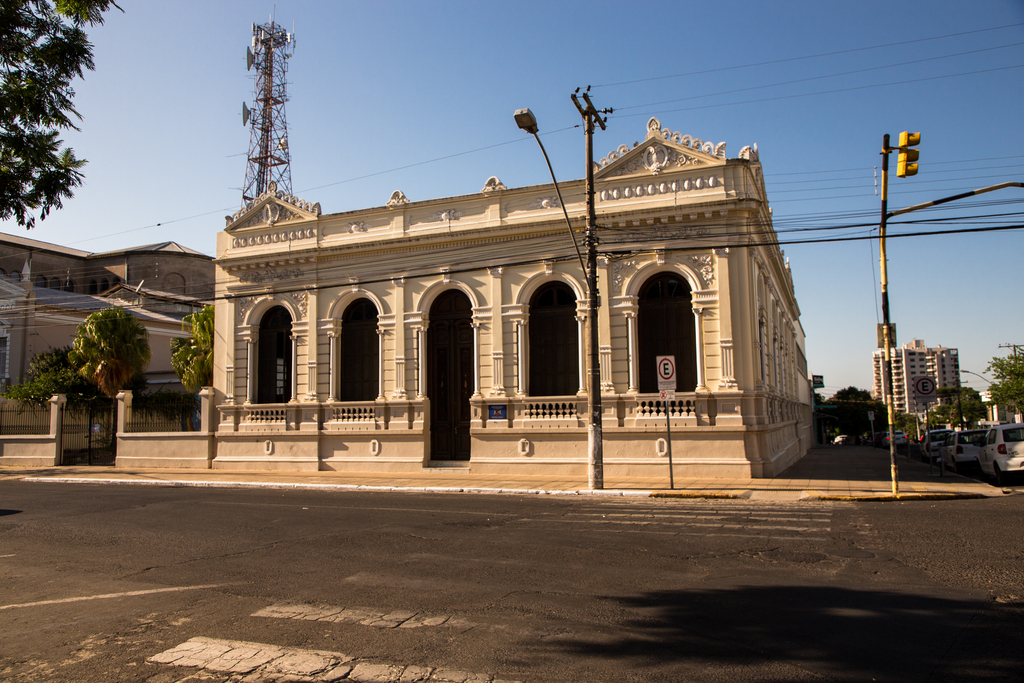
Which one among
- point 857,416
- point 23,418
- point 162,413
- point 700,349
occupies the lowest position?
point 857,416

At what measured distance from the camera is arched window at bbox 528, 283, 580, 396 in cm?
2075

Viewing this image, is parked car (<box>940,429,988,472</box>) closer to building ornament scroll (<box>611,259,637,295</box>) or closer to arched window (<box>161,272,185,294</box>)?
building ornament scroll (<box>611,259,637,295</box>)

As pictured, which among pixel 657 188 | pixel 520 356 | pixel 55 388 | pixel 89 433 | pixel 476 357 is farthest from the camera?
pixel 55 388

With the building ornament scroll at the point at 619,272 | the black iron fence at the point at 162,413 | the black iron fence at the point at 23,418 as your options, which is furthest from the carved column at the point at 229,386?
the building ornament scroll at the point at 619,272

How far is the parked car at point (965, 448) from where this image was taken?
2020cm

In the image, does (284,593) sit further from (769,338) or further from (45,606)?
(769,338)

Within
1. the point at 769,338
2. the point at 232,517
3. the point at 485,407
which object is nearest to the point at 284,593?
the point at 232,517

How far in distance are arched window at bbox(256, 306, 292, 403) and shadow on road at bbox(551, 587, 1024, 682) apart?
2047 centimetres

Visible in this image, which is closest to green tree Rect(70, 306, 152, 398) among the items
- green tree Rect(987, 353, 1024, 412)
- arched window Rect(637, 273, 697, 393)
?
arched window Rect(637, 273, 697, 393)

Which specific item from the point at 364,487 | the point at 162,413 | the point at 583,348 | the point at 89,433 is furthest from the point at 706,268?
the point at 89,433

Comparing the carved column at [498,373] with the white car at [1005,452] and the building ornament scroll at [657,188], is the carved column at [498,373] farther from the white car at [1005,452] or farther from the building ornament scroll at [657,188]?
the white car at [1005,452]

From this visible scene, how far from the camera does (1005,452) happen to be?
17047mm

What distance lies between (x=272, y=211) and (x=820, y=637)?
23461mm

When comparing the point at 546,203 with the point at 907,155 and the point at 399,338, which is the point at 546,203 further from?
the point at 907,155
